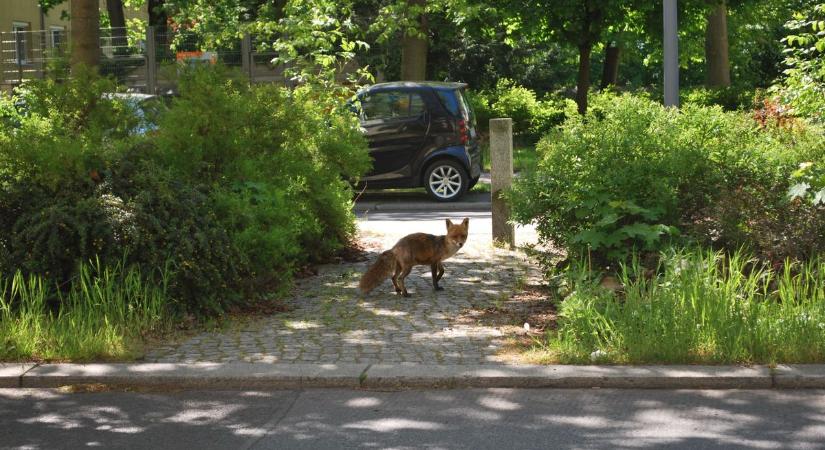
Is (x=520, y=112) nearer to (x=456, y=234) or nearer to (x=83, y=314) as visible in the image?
(x=456, y=234)

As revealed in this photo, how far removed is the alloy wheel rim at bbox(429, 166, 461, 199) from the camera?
20141 mm

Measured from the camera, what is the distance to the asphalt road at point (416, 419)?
6.06 metres

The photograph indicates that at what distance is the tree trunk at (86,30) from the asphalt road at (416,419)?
670 centimetres

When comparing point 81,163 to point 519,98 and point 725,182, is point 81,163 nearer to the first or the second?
point 725,182

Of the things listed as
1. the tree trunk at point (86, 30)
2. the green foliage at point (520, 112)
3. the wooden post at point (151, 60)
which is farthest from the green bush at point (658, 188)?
the wooden post at point (151, 60)

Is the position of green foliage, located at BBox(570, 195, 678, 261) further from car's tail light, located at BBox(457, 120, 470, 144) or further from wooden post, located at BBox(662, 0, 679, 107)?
car's tail light, located at BBox(457, 120, 470, 144)

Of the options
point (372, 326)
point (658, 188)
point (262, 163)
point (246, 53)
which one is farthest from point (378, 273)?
point (246, 53)

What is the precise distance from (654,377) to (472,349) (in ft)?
4.48

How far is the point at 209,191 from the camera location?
377 inches

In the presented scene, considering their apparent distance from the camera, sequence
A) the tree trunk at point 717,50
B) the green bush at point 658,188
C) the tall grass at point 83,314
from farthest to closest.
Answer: the tree trunk at point 717,50, the green bush at point 658,188, the tall grass at point 83,314


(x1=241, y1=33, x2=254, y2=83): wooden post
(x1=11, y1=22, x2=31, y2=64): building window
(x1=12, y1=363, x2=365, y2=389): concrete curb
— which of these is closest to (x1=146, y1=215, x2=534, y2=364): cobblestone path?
(x1=12, y1=363, x2=365, y2=389): concrete curb

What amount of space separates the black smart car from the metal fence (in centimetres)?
874

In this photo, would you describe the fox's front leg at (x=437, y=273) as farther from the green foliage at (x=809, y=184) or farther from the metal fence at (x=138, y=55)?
the metal fence at (x=138, y=55)

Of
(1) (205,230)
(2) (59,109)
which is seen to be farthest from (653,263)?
(2) (59,109)
